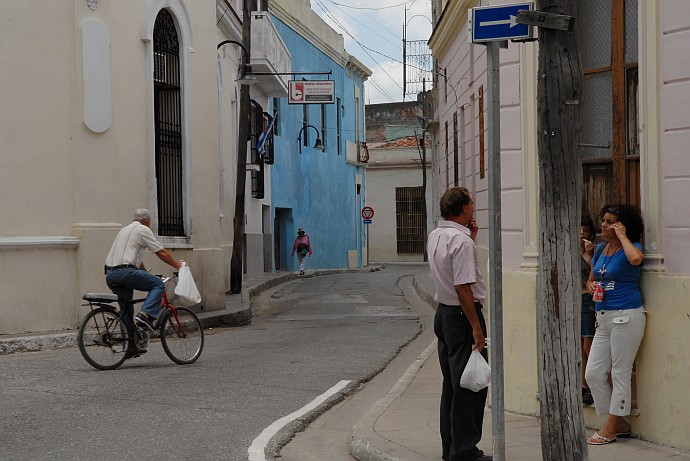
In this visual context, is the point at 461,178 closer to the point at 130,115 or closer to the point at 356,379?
the point at 130,115

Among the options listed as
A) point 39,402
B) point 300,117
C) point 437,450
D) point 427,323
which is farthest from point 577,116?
point 300,117

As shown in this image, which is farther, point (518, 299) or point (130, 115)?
point (130, 115)

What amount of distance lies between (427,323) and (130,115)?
6.05 meters

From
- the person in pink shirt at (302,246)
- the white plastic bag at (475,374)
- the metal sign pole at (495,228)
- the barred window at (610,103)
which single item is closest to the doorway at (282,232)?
the person in pink shirt at (302,246)

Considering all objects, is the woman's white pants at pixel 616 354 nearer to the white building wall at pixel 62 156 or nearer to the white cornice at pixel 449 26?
the white building wall at pixel 62 156

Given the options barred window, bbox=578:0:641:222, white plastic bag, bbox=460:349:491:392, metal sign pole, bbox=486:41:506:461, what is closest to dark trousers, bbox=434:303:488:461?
→ white plastic bag, bbox=460:349:491:392

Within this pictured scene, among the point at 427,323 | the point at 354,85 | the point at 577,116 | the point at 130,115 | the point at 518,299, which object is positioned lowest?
the point at 427,323

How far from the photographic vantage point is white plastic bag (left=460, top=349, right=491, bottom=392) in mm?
6539

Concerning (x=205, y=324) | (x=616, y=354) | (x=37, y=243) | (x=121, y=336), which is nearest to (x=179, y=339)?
(x=121, y=336)

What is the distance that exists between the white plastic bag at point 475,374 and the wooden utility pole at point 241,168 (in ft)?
54.5

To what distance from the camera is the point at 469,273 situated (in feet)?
21.4

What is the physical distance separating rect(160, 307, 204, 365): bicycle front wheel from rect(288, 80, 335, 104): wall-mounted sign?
714 inches

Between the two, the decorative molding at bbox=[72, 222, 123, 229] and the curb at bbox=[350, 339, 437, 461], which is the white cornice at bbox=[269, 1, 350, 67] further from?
the curb at bbox=[350, 339, 437, 461]

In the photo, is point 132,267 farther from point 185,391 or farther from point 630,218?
point 630,218
